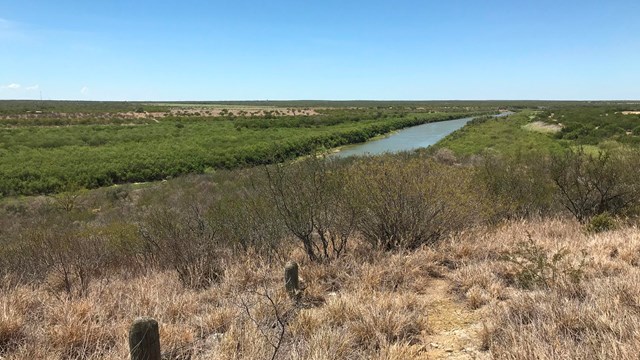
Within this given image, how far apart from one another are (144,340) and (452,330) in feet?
8.92

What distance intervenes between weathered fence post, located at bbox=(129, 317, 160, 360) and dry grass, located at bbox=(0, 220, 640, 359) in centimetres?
48

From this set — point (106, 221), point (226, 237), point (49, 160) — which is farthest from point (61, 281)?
point (49, 160)

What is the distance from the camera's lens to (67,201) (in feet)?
70.8

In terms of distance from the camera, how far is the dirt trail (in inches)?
144

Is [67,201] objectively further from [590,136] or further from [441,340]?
[590,136]

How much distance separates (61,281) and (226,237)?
2.98 metres

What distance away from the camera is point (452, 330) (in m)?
4.11

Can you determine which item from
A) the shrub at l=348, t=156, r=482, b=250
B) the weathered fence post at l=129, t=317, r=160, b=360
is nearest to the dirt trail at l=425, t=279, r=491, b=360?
the weathered fence post at l=129, t=317, r=160, b=360

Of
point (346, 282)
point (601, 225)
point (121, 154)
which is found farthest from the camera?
point (121, 154)

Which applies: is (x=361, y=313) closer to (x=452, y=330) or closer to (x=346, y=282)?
(x=452, y=330)

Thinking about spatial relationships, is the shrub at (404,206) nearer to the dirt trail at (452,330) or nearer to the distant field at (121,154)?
the dirt trail at (452,330)

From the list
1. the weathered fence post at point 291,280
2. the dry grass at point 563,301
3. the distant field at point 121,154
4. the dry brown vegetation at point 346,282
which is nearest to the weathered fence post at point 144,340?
the dry brown vegetation at point 346,282

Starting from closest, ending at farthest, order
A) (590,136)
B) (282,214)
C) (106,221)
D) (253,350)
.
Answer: (253,350)
(282,214)
(106,221)
(590,136)

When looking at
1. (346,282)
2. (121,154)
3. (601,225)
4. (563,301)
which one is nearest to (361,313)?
(346,282)
